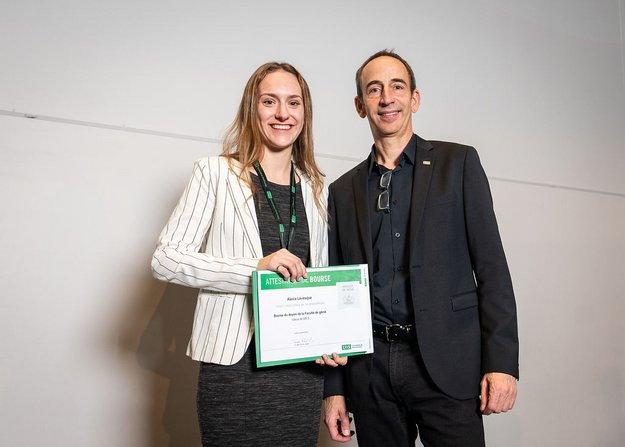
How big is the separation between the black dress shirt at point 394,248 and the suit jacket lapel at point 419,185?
37 millimetres

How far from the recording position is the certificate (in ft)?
4.22

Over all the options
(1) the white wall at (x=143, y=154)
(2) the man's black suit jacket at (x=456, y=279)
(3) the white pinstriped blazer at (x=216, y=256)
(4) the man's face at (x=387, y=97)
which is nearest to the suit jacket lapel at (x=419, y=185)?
(2) the man's black suit jacket at (x=456, y=279)

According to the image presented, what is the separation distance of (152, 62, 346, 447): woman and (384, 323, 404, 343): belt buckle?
0.20 meters

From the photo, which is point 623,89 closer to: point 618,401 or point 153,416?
point 618,401

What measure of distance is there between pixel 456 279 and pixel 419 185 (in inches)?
12.3

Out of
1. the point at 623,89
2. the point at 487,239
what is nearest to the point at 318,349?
the point at 487,239

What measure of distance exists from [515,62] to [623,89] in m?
1.33

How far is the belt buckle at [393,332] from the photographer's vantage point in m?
1.49

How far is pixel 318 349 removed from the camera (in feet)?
4.44

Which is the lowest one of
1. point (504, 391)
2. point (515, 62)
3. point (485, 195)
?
point (504, 391)

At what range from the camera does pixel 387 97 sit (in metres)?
1.67

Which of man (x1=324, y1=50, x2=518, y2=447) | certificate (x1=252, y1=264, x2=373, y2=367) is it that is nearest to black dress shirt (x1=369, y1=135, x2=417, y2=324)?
man (x1=324, y1=50, x2=518, y2=447)

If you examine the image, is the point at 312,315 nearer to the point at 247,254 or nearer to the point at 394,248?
the point at 247,254

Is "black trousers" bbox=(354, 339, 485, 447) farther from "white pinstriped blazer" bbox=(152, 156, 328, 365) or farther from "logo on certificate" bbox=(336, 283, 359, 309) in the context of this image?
"white pinstriped blazer" bbox=(152, 156, 328, 365)
